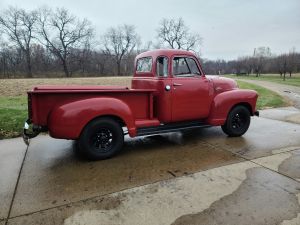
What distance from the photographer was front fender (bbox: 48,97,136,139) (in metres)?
4.46

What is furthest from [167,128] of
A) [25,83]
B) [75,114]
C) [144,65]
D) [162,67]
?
[25,83]

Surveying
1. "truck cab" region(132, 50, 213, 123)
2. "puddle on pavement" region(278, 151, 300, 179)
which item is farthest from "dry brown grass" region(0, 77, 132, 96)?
"puddle on pavement" region(278, 151, 300, 179)

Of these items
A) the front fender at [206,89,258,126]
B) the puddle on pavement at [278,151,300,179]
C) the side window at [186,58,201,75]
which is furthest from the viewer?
the front fender at [206,89,258,126]

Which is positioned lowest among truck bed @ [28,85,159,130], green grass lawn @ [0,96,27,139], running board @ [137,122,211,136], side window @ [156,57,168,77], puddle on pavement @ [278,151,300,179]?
puddle on pavement @ [278,151,300,179]

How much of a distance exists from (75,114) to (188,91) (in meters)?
2.41

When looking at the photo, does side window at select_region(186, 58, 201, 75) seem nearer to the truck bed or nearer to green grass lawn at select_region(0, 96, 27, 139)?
the truck bed

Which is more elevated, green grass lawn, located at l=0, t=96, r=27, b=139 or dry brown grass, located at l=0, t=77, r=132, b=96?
dry brown grass, located at l=0, t=77, r=132, b=96

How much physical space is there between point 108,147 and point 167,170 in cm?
122

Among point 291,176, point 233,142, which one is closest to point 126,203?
point 291,176

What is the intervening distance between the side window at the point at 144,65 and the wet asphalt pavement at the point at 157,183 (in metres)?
1.63

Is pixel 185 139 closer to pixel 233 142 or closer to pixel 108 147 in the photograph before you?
pixel 233 142

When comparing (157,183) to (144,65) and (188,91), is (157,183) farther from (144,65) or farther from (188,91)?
(144,65)

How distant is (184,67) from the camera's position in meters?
5.88

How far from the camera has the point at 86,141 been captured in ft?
15.4
